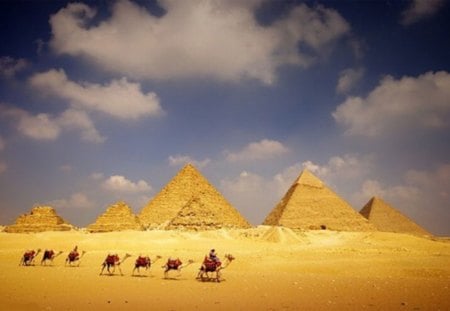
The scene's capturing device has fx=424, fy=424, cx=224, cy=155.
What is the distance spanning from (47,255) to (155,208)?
3226 cm

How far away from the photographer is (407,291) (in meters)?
10.1

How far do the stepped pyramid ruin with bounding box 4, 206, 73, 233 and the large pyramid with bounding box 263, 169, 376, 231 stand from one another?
26428 millimetres

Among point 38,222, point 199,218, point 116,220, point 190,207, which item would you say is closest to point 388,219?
point 199,218

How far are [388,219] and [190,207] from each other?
3858 cm

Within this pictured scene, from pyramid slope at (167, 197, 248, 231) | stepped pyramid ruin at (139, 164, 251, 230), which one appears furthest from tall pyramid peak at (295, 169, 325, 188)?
pyramid slope at (167, 197, 248, 231)

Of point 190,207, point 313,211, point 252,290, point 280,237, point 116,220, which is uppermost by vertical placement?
point 313,211

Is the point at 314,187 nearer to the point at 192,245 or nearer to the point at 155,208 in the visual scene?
the point at 155,208

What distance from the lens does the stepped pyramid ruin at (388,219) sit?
66.9 metres

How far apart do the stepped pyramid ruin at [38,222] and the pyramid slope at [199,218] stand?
40.5 feet

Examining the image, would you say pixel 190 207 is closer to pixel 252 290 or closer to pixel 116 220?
pixel 116 220

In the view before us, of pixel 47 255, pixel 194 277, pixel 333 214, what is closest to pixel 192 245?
pixel 47 255

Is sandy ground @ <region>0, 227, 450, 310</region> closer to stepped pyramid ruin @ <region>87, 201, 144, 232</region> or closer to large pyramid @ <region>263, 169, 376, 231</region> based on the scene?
stepped pyramid ruin @ <region>87, 201, 144, 232</region>

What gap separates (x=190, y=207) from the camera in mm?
43656

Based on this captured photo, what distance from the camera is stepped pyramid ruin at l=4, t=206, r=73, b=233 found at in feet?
143
